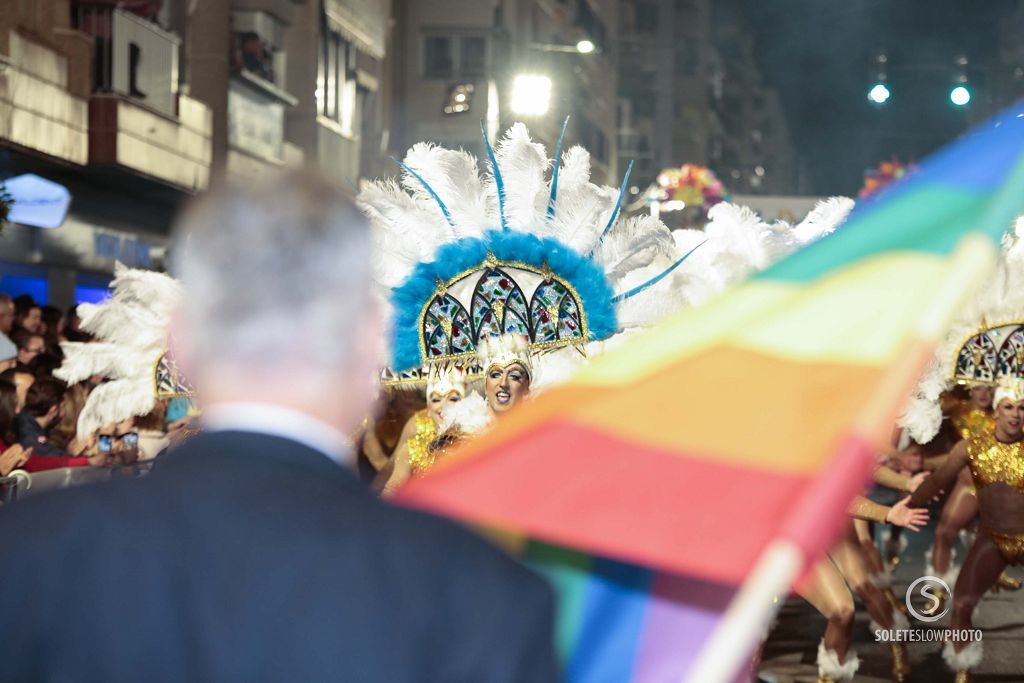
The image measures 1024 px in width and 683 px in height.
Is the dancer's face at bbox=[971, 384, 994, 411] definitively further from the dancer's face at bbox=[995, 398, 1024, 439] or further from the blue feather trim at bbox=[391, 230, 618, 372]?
the blue feather trim at bbox=[391, 230, 618, 372]

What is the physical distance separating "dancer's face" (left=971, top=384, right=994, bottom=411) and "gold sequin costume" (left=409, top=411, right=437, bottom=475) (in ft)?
15.8

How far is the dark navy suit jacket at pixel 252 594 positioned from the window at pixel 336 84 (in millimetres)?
27925

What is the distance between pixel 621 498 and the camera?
200 centimetres

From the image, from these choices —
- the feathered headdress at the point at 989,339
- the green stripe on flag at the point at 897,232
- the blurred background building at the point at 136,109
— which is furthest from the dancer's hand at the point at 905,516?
the blurred background building at the point at 136,109

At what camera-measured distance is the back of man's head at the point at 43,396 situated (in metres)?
8.89

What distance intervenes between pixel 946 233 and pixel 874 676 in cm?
713

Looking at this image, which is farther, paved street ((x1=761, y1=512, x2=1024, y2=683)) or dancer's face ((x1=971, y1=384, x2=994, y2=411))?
dancer's face ((x1=971, y1=384, x2=994, y2=411))

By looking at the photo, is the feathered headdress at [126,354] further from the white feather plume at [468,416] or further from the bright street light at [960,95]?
the bright street light at [960,95]

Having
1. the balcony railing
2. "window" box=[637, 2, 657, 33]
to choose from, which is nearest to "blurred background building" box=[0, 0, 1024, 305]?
the balcony railing

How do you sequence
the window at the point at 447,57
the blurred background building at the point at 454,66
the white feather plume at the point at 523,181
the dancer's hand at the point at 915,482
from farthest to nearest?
the window at the point at 447,57 → the blurred background building at the point at 454,66 → the dancer's hand at the point at 915,482 → the white feather plume at the point at 523,181

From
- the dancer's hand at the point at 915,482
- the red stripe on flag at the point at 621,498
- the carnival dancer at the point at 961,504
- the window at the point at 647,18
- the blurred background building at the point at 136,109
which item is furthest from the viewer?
the window at the point at 647,18

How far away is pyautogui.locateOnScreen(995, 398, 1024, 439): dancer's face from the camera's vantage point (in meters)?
8.74

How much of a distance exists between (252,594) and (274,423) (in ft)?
0.68

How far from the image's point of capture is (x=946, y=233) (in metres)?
2.08
